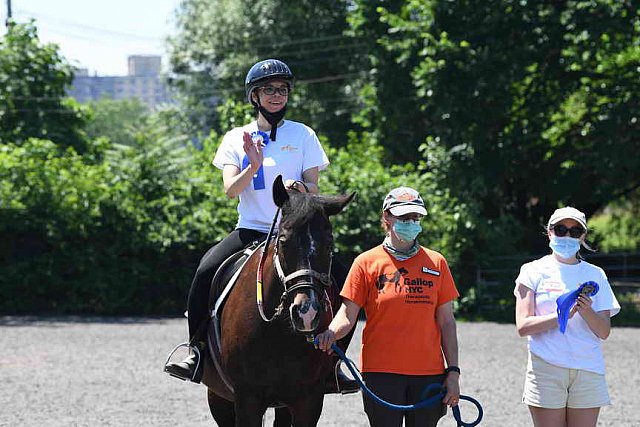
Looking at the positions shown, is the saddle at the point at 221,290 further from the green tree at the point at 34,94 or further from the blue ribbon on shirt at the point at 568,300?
the green tree at the point at 34,94

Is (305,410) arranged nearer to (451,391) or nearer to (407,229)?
(451,391)

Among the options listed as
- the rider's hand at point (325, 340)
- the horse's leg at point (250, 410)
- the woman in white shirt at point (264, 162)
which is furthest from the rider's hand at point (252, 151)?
the horse's leg at point (250, 410)

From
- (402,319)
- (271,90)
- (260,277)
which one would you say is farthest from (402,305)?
(271,90)

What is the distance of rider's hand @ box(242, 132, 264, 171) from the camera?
5.62 m

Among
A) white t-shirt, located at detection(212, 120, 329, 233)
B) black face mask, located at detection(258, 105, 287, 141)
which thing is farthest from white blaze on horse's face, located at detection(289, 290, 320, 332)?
black face mask, located at detection(258, 105, 287, 141)

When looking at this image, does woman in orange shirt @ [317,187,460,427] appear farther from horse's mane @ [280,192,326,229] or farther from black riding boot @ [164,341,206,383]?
black riding boot @ [164,341,206,383]

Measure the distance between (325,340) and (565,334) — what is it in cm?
132

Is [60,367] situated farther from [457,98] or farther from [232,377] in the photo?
[457,98]

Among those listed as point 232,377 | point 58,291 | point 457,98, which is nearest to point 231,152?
point 232,377

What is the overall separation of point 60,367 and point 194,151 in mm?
11051

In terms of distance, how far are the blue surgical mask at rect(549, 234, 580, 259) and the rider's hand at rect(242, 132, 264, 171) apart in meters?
1.72

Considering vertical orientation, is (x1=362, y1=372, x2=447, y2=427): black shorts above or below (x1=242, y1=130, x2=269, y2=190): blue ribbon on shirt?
below

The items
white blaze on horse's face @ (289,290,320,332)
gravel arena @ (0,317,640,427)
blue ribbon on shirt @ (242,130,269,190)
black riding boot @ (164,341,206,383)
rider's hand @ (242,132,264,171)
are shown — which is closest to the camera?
white blaze on horse's face @ (289,290,320,332)

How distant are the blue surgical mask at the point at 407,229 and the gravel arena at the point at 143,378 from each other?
162 inches
